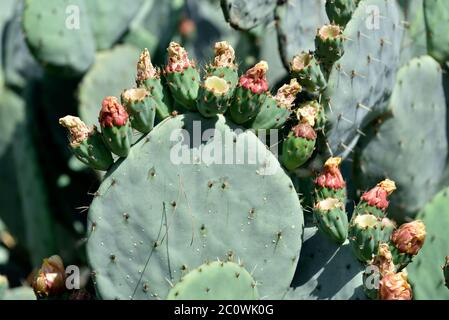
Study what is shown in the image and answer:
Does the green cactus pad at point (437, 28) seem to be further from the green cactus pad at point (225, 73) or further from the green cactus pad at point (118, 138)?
the green cactus pad at point (118, 138)

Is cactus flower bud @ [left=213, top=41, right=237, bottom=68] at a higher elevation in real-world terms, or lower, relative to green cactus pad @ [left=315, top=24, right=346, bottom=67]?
higher

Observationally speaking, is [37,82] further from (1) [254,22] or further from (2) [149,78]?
(2) [149,78]

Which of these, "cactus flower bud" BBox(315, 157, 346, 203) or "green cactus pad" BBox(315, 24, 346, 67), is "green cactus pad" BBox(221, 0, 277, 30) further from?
"cactus flower bud" BBox(315, 157, 346, 203)

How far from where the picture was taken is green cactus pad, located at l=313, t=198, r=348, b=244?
114 inches

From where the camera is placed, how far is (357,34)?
3363 millimetres

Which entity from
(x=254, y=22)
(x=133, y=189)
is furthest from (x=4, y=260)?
(x=133, y=189)

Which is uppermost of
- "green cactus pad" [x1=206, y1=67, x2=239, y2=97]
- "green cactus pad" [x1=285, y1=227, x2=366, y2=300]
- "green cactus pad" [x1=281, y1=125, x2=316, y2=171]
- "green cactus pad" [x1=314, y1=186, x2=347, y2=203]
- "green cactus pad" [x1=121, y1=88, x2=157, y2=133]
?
"green cactus pad" [x1=206, y1=67, x2=239, y2=97]

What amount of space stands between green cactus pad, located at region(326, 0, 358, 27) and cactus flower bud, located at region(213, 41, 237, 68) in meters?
0.56

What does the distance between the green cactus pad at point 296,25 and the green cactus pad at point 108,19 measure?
1.25 meters

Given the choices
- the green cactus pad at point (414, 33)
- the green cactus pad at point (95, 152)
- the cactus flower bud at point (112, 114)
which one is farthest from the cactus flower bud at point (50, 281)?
the green cactus pad at point (414, 33)

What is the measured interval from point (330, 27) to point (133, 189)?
80cm

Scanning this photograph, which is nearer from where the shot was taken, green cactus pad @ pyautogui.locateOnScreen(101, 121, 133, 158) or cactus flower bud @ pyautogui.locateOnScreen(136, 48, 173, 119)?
green cactus pad @ pyautogui.locateOnScreen(101, 121, 133, 158)

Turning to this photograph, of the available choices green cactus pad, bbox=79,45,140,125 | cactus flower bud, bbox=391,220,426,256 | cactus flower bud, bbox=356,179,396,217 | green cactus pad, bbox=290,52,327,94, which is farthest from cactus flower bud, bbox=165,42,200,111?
green cactus pad, bbox=79,45,140,125

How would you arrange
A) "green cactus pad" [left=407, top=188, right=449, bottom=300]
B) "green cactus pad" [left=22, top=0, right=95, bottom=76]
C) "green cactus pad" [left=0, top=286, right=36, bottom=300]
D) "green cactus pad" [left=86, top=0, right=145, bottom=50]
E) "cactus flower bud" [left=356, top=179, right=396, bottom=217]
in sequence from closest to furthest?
"cactus flower bud" [left=356, top=179, right=396, bottom=217], "green cactus pad" [left=407, top=188, right=449, bottom=300], "green cactus pad" [left=0, top=286, right=36, bottom=300], "green cactus pad" [left=22, top=0, right=95, bottom=76], "green cactus pad" [left=86, top=0, right=145, bottom=50]
